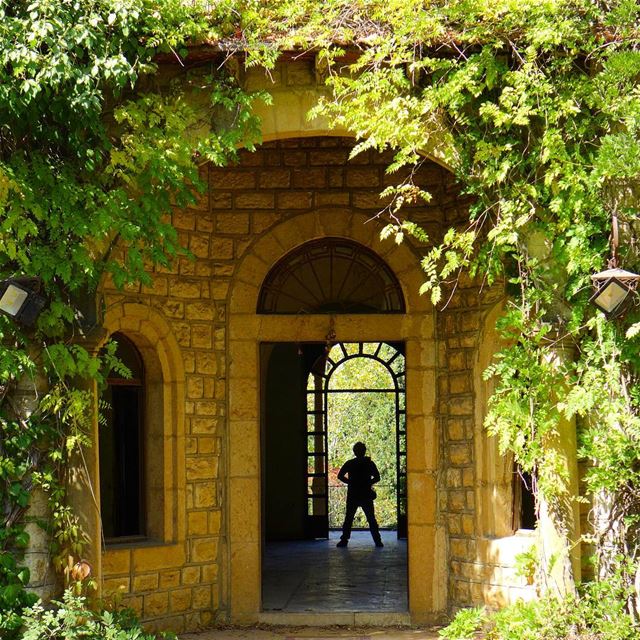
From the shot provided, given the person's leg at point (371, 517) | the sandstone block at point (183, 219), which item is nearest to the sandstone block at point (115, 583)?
the sandstone block at point (183, 219)

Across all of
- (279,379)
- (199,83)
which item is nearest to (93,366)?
(199,83)

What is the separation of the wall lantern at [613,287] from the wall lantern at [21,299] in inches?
126

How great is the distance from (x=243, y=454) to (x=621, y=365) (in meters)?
3.57

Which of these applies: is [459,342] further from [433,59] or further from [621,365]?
[433,59]

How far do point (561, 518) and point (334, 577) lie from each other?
4.62 metres

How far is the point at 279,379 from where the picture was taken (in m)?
14.4

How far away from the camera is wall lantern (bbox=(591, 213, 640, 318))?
237 inches

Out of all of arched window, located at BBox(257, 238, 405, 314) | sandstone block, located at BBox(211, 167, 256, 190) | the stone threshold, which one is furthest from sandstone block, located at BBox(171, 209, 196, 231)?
the stone threshold

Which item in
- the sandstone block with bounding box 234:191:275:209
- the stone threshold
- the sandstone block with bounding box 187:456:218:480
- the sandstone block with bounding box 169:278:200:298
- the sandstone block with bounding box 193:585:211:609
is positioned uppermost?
the sandstone block with bounding box 234:191:275:209

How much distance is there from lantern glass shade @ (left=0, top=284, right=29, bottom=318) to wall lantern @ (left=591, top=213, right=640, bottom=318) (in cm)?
327

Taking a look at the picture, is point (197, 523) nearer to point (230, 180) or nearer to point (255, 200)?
point (255, 200)

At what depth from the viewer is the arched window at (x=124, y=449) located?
27.3ft

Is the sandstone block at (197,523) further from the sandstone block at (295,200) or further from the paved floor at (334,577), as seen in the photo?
Result: the sandstone block at (295,200)

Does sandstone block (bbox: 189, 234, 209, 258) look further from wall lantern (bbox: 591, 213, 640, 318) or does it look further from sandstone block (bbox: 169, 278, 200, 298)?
wall lantern (bbox: 591, 213, 640, 318)
